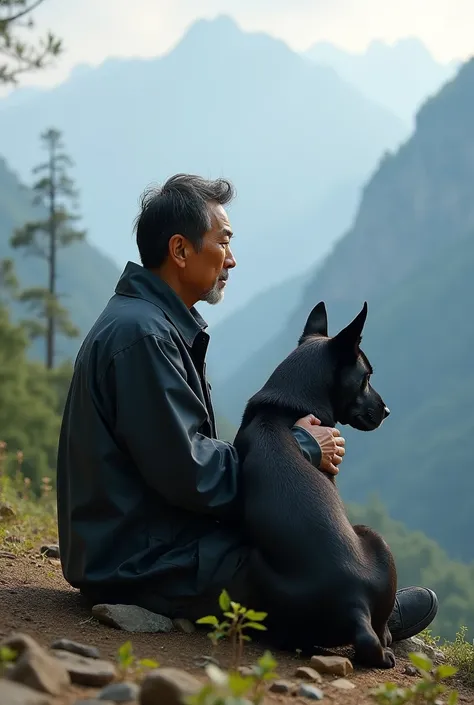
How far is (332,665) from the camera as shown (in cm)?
404

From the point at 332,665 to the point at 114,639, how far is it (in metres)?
0.92

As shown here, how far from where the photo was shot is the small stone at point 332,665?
13.3 ft

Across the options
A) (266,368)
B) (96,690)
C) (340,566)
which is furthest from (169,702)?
(266,368)

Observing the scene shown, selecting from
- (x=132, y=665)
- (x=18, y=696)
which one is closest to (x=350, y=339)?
(x=132, y=665)

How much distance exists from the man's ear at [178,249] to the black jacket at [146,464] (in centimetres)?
17

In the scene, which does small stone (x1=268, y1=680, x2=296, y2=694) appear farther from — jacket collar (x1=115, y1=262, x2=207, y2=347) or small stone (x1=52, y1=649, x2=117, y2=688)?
jacket collar (x1=115, y1=262, x2=207, y2=347)

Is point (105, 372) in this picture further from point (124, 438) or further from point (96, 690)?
point (96, 690)

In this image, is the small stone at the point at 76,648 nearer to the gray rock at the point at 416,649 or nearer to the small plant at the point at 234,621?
the small plant at the point at 234,621

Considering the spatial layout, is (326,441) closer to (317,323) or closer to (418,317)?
(317,323)

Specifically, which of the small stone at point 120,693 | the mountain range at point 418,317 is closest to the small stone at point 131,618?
the small stone at point 120,693

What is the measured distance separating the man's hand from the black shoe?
80 cm

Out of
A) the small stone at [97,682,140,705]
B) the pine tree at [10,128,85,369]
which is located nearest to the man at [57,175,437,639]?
the small stone at [97,682,140,705]

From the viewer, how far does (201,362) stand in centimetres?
484

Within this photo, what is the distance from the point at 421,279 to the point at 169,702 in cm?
14667
